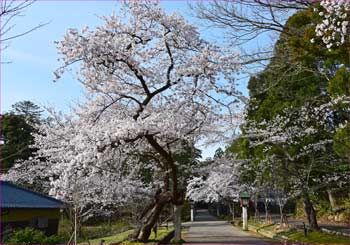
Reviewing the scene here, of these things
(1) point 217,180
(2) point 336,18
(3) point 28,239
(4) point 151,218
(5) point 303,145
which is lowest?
(3) point 28,239

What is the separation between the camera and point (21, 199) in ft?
52.5

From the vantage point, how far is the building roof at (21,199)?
49.7ft

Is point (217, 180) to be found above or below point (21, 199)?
above

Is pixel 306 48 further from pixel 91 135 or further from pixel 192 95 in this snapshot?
pixel 91 135

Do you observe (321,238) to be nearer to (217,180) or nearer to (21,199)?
(217,180)

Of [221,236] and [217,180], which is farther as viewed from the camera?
[217,180]

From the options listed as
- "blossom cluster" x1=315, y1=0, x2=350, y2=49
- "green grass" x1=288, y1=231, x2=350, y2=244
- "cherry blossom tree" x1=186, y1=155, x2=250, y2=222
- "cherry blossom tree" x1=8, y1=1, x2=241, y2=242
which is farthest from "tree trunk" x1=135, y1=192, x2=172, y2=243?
"blossom cluster" x1=315, y1=0, x2=350, y2=49

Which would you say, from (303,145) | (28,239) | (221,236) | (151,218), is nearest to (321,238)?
(303,145)

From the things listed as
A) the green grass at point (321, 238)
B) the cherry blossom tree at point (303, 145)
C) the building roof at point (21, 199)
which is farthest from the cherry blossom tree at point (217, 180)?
the building roof at point (21, 199)

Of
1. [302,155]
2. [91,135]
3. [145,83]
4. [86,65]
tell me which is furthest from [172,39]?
[302,155]

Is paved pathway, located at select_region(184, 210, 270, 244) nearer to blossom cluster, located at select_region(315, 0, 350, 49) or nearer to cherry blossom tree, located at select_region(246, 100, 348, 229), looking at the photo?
cherry blossom tree, located at select_region(246, 100, 348, 229)

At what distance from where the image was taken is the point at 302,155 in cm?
1620

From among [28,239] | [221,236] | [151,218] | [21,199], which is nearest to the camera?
[28,239]

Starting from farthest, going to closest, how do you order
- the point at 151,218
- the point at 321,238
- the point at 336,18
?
1. the point at 321,238
2. the point at 151,218
3. the point at 336,18
